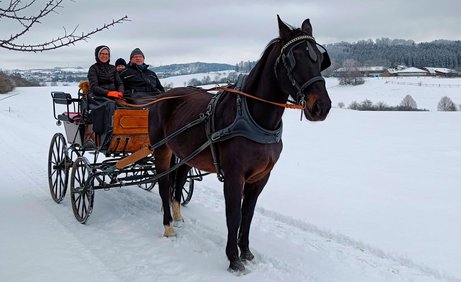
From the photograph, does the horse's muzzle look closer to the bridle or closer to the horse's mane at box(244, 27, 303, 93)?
the bridle

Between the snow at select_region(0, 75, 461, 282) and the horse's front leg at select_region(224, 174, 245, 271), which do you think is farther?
the snow at select_region(0, 75, 461, 282)

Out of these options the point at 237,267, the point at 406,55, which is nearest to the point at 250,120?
the point at 237,267

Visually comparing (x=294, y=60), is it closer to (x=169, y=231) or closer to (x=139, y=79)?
(x=169, y=231)

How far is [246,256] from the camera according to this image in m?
5.03

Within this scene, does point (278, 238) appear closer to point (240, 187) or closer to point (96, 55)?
point (240, 187)

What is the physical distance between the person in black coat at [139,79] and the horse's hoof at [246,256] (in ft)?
12.0

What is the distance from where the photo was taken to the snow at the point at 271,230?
477 cm

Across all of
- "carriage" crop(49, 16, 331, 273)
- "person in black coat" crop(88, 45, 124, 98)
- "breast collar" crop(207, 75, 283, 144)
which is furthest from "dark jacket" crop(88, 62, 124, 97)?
"breast collar" crop(207, 75, 283, 144)

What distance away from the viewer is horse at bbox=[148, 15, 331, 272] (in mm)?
3963

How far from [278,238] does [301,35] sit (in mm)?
2851

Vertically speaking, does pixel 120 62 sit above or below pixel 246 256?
above

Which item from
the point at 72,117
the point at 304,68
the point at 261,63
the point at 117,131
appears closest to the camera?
the point at 304,68

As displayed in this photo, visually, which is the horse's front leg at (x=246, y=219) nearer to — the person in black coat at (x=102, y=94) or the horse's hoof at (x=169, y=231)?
the horse's hoof at (x=169, y=231)

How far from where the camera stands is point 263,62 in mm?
4531
